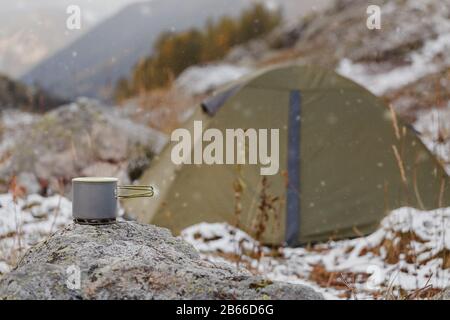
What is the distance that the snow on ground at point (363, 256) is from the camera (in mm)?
3537

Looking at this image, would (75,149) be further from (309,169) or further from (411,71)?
(411,71)

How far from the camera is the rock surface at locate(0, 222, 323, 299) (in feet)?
4.90

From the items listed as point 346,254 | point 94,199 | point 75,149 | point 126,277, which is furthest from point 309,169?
point 126,277

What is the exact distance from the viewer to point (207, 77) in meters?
19.6

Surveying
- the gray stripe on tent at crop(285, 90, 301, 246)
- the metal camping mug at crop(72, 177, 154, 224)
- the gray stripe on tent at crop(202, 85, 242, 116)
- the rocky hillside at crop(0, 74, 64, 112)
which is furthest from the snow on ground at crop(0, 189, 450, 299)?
the rocky hillside at crop(0, 74, 64, 112)

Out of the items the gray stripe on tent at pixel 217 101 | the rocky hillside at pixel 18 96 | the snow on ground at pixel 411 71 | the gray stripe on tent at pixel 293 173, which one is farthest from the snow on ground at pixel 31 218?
the rocky hillside at pixel 18 96

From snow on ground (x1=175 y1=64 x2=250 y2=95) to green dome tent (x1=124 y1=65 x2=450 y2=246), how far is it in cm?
1255

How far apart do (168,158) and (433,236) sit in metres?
2.42

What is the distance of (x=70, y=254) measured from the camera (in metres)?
1.72

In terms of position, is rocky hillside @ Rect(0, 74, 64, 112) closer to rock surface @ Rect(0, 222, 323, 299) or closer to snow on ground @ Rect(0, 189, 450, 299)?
snow on ground @ Rect(0, 189, 450, 299)

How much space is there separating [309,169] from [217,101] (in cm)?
99
